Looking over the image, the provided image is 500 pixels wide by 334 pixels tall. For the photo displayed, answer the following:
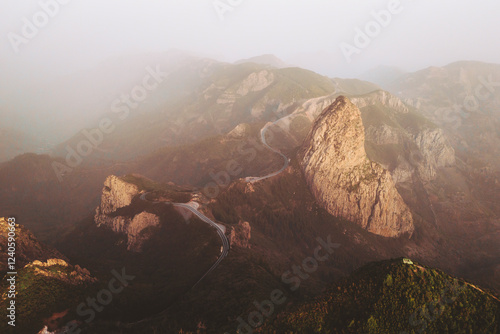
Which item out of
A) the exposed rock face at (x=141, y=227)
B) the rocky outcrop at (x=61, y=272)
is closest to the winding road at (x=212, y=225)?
the exposed rock face at (x=141, y=227)

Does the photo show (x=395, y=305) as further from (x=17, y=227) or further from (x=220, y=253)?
(x=17, y=227)

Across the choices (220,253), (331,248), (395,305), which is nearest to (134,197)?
(220,253)

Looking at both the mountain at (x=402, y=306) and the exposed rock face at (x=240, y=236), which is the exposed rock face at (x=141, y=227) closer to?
the exposed rock face at (x=240, y=236)

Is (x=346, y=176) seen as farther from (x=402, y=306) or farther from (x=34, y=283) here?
(x=34, y=283)

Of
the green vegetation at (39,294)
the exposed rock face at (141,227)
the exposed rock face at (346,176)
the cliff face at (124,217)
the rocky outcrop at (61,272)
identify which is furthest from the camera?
the exposed rock face at (346,176)

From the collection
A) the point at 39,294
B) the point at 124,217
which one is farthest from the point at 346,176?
the point at 39,294
